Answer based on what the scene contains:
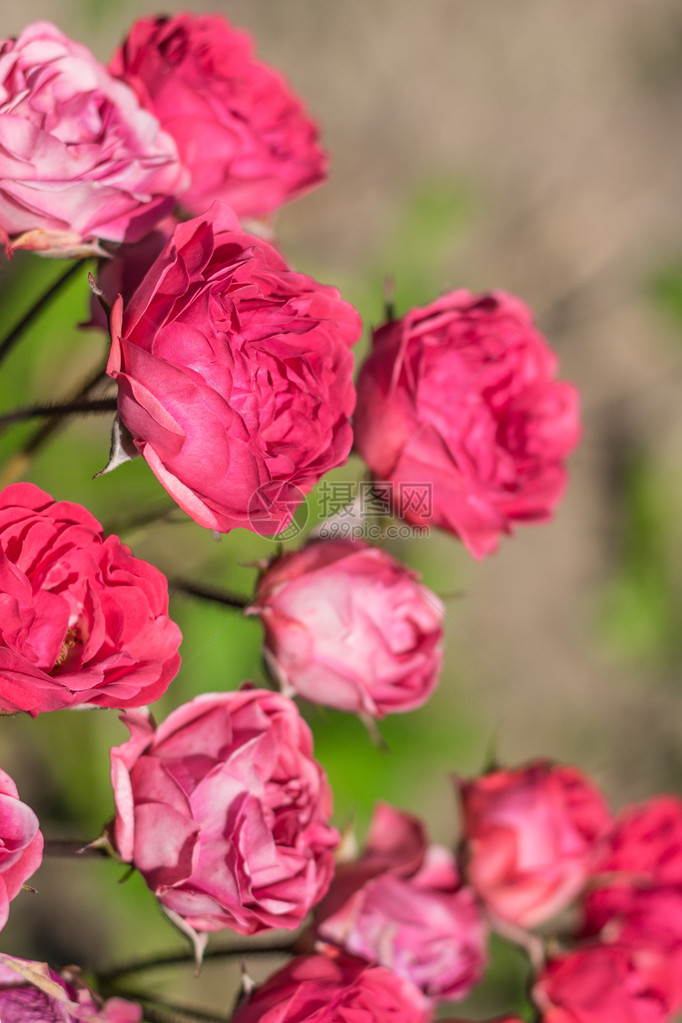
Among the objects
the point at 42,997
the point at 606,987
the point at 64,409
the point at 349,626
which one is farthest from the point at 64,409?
the point at 606,987

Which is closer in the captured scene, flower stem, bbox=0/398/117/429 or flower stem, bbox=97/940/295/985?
flower stem, bbox=0/398/117/429

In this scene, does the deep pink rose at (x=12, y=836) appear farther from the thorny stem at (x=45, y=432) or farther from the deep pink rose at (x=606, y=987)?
the deep pink rose at (x=606, y=987)

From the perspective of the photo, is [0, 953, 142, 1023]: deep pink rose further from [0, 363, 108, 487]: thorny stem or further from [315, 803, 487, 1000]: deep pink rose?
[0, 363, 108, 487]: thorny stem

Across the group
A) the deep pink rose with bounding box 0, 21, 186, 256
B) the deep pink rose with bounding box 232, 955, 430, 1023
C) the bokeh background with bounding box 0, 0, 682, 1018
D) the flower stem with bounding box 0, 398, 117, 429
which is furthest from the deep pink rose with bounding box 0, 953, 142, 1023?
the bokeh background with bounding box 0, 0, 682, 1018

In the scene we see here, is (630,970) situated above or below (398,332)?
below

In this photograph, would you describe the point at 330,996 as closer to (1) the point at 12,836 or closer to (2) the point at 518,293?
(1) the point at 12,836

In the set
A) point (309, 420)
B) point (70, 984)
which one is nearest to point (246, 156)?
point (309, 420)

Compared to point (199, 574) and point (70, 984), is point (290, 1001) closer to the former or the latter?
point (70, 984)
